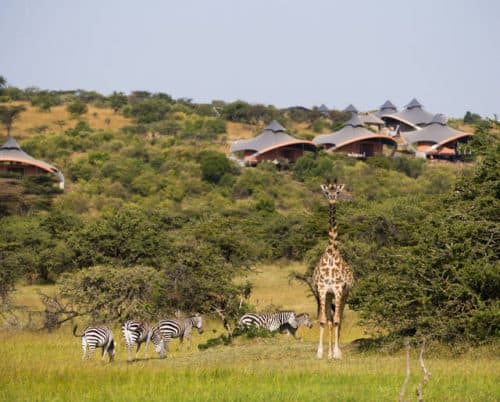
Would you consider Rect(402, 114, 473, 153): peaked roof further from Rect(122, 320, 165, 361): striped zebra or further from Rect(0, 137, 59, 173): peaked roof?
Rect(122, 320, 165, 361): striped zebra

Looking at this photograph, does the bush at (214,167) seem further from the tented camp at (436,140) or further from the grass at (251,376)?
the grass at (251,376)

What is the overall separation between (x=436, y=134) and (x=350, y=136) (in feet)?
26.2

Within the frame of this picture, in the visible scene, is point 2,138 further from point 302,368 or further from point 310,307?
point 302,368

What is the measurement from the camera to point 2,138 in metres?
71.8

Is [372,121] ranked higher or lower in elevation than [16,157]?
higher

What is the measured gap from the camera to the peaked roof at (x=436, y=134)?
248 feet

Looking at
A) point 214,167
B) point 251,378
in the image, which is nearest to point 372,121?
point 214,167

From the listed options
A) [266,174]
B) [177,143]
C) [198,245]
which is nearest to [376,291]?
[198,245]

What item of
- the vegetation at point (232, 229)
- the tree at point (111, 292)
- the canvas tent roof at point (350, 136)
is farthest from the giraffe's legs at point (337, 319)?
the canvas tent roof at point (350, 136)

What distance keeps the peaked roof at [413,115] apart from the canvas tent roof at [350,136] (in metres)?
15.8

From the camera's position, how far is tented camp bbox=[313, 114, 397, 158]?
242 feet

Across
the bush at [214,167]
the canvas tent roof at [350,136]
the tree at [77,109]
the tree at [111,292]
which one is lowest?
the tree at [111,292]

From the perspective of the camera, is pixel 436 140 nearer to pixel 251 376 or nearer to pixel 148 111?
pixel 148 111

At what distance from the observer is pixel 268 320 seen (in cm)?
1948
